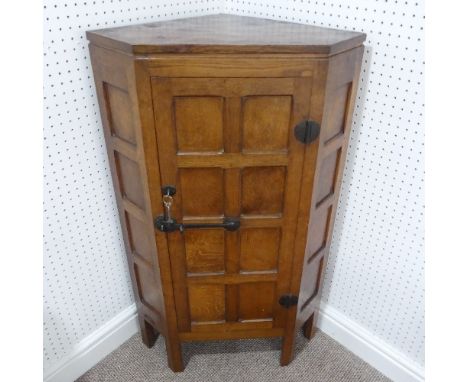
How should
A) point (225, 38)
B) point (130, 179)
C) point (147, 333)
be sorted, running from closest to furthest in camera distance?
point (225, 38) < point (130, 179) < point (147, 333)

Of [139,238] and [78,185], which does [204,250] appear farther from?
[78,185]

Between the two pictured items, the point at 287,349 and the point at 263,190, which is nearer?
the point at 263,190

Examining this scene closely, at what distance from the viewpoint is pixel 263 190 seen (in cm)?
110

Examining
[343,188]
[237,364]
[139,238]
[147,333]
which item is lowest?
[237,364]

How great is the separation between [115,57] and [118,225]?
70 cm

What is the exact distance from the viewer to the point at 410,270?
1351mm

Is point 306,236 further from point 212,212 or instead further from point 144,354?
point 144,354

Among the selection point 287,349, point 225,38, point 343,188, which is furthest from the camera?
point 287,349

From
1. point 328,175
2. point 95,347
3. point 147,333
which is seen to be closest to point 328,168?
point 328,175

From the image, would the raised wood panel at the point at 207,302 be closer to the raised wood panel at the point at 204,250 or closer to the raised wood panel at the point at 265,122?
the raised wood panel at the point at 204,250

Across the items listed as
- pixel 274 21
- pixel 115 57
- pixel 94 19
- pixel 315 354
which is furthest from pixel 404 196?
pixel 94 19

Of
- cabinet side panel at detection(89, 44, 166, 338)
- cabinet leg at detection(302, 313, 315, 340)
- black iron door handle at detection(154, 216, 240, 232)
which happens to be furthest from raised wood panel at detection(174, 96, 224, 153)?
cabinet leg at detection(302, 313, 315, 340)

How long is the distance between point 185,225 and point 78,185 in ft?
1.34

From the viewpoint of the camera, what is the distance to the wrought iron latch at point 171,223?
1065mm
